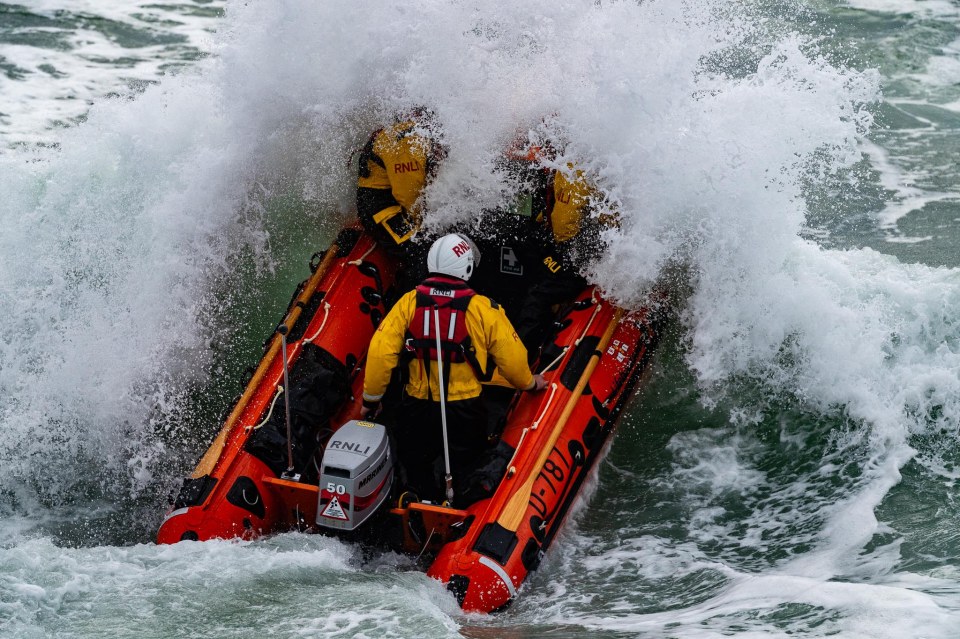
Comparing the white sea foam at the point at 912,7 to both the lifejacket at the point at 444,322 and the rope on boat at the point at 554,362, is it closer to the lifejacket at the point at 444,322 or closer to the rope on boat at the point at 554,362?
the rope on boat at the point at 554,362

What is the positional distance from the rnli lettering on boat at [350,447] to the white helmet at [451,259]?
77 cm

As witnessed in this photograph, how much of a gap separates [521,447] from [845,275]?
2.43 metres

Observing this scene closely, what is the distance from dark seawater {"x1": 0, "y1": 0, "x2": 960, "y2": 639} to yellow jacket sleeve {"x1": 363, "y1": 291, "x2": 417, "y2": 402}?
0.74 meters

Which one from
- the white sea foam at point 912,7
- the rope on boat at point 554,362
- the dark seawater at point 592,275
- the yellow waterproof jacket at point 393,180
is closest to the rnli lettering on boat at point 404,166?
the yellow waterproof jacket at point 393,180

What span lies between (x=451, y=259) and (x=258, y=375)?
4.19 feet

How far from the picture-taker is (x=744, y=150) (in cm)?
522

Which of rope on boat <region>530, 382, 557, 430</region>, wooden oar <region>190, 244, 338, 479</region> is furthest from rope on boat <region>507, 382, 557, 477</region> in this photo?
wooden oar <region>190, 244, 338, 479</region>

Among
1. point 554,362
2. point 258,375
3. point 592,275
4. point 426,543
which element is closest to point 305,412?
point 258,375

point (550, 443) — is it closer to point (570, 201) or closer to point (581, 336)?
point (581, 336)

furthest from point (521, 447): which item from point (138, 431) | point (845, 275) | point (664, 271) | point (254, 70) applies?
point (254, 70)

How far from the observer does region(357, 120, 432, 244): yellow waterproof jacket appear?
5160mm

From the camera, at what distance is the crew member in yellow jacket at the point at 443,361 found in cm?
412

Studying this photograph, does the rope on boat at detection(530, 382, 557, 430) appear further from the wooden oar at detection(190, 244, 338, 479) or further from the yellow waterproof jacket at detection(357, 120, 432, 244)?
the wooden oar at detection(190, 244, 338, 479)

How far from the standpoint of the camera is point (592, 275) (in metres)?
5.05
